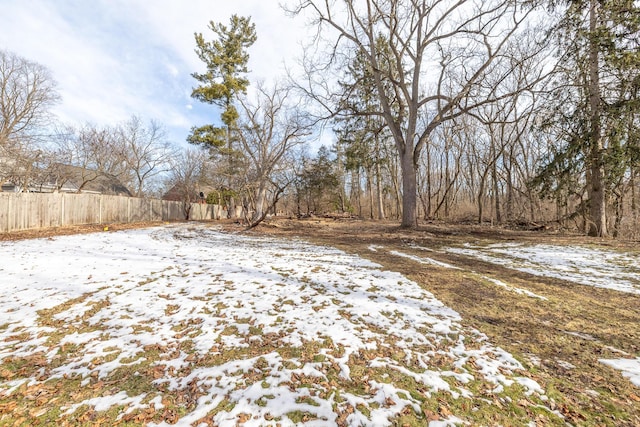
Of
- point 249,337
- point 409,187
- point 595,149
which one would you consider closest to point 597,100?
point 595,149

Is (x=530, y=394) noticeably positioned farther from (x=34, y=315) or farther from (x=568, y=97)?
(x=568, y=97)

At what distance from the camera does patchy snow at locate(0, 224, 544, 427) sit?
7.01ft

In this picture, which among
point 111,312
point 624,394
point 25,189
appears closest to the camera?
point 624,394

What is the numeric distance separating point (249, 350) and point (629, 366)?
3760 millimetres

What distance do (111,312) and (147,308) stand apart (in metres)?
0.45

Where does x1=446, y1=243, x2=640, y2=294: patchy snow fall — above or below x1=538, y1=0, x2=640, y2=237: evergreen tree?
below

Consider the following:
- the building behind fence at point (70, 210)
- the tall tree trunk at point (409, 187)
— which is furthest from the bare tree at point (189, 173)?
the tall tree trunk at point (409, 187)

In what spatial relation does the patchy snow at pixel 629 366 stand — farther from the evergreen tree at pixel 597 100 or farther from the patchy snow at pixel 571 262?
the evergreen tree at pixel 597 100

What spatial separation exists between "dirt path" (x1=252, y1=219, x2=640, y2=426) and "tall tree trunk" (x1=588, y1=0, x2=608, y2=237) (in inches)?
280

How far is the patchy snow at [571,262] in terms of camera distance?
5066 mm

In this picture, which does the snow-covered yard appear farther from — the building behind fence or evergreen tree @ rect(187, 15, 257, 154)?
evergreen tree @ rect(187, 15, 257, 154)

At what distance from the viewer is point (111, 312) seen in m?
3.75

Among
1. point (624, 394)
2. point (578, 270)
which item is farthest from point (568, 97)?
point (624, 394)


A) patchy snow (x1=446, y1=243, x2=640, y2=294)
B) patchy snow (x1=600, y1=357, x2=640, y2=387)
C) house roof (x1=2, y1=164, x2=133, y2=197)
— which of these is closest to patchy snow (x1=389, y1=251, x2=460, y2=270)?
patchy snow (x1=446, y1=243, x2=640, y2=294)
